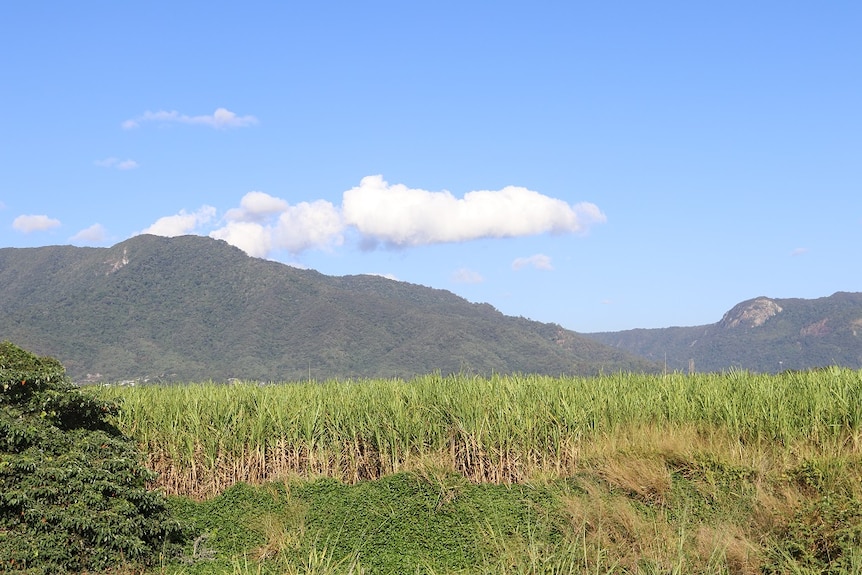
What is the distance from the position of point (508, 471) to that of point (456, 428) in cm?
A: 89

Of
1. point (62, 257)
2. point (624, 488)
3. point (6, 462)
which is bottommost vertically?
point (624, 488)

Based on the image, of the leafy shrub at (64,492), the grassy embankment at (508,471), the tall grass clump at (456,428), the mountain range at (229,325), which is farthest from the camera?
the mountain range at (229,325)

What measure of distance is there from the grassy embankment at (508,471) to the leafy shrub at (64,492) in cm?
63

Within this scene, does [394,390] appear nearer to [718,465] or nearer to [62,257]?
[718,465]

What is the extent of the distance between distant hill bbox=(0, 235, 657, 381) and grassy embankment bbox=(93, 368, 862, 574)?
299ft

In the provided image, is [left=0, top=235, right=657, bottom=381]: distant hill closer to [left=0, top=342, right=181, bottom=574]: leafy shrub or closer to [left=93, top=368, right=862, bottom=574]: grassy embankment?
[left=93, top=368, right=862, bottom=574]: grassy embankment

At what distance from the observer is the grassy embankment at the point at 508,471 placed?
23.8 feet

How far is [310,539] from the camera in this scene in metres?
8.32

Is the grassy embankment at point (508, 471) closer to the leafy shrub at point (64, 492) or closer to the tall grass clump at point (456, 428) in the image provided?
the tall grass clump at point (456, 428)

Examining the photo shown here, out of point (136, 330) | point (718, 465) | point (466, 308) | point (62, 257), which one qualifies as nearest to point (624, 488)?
point (718, 465)

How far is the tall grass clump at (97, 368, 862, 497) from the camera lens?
9.98m

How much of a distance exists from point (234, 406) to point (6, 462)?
11.7 feet

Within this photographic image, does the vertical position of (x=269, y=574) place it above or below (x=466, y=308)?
below

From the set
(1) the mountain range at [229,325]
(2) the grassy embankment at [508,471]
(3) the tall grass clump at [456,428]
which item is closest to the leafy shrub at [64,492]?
(2) the grassy embankment at [508,471]
